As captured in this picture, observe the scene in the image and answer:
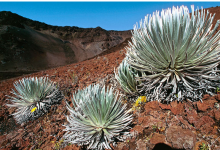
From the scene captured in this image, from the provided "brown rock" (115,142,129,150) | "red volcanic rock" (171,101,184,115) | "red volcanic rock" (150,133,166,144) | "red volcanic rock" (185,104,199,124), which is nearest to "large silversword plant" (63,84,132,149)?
"brown rock" (115,142,129,150)

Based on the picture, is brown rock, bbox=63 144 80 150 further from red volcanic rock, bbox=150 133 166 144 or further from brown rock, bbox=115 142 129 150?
red volcanic rock, bbox=150 133 166 144

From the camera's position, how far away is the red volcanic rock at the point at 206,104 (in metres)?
Result: 1.54

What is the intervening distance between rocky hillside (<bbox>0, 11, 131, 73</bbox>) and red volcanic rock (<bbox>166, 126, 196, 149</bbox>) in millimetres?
27568

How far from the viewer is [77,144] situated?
166 centimetres

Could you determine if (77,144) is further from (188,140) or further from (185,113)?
(185,113)

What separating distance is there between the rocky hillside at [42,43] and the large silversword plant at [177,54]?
27241mm

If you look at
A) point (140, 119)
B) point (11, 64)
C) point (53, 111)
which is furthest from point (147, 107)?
point (11, 64)

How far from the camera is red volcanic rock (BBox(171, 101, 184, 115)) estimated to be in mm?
1637

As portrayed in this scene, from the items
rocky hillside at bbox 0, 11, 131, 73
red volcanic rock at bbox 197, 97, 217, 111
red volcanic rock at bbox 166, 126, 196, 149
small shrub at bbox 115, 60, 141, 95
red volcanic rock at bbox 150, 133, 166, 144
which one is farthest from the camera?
rocky hillside at bbox 0, 11, 131, 73

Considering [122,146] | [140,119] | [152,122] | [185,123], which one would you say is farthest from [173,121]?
[122,146]

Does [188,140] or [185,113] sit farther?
[185,113]

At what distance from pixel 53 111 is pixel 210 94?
2.70 meters

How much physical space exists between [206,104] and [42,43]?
35.6 meters

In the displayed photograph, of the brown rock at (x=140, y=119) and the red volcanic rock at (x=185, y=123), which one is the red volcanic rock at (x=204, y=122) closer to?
the red volcanic rock at (x=185, y=123)
